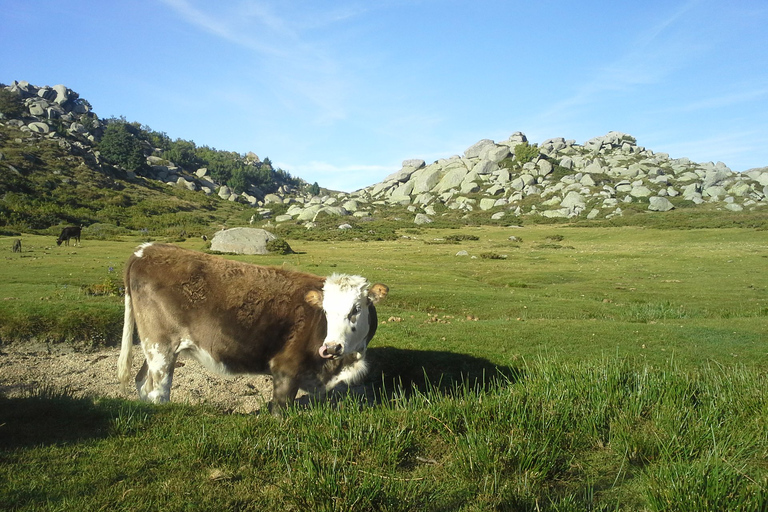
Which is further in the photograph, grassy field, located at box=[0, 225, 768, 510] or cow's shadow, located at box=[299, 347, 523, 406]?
cow's shadow, located at box=[299, 347, 523, 406]

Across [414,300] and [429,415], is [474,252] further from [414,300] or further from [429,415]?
[429,415]

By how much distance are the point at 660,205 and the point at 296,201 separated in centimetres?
12900

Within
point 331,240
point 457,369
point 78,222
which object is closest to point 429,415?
point 457,369

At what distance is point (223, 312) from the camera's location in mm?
8805

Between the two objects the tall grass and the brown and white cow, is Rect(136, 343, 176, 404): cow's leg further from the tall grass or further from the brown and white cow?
the tall grass

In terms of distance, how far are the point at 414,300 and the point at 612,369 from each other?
14715mm

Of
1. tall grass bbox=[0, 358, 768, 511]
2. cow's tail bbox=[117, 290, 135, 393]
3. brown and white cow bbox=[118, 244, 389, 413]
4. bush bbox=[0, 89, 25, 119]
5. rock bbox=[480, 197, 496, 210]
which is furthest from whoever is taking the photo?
bush bbox=[0, 89, 25, 119]

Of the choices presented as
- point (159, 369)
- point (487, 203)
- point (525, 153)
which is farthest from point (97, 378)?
point (525, 153)

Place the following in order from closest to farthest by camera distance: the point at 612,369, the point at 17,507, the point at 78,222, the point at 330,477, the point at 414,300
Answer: the point at 17,507, the point at 330,477, the point at 612,369, the point at 414,300, the point at 78,222

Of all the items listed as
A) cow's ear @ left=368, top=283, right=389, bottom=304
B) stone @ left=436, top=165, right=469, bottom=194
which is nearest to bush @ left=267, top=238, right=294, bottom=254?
cow's ear @ left=368, top=283, right=389, bottom=304

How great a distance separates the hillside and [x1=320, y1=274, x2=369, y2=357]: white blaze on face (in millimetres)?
59790

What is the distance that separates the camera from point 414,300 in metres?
23.5

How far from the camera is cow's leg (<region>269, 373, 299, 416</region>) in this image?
8503 mm

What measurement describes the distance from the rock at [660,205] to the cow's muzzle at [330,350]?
11245 centimetres
